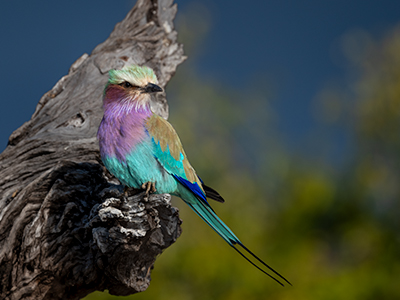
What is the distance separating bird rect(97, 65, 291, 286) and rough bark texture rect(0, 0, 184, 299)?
0.61 feet

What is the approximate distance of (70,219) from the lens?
10.7 feet

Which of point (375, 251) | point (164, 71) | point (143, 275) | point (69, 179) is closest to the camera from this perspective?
point (143, 275)

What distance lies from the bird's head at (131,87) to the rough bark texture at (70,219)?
642 millimetres

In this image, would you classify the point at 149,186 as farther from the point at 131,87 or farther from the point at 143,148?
the point at 131,87

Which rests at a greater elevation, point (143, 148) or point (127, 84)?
point (127, 84)

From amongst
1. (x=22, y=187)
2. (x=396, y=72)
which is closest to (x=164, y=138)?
(x=22, y=187)

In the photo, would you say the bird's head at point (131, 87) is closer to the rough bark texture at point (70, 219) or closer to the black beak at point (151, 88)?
the black beak at point (151, 88)

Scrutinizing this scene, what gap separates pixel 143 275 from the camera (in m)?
3.19

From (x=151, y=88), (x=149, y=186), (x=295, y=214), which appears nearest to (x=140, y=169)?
(x=149, y=186)

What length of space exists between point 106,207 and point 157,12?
10.7ft

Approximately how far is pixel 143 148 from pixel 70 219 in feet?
2.52

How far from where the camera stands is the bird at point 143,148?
305 centimetres

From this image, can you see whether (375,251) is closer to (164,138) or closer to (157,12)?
(157,12)

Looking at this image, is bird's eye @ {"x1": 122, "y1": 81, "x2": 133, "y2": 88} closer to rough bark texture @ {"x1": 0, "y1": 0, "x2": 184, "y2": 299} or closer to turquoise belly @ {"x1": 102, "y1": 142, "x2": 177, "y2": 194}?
turquoise belly @ {"x1": 102, "y1": 142, "x2": 177, "y2": 194}
